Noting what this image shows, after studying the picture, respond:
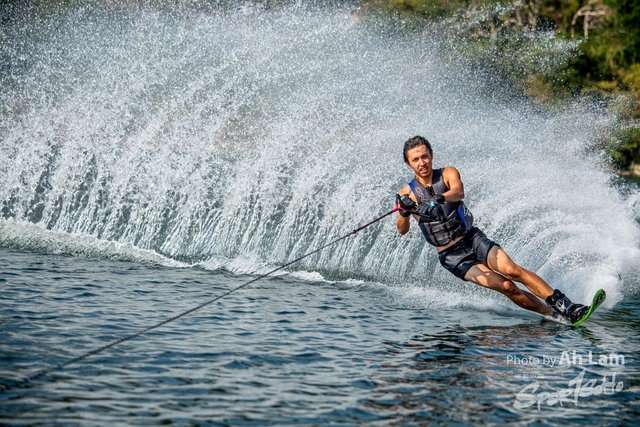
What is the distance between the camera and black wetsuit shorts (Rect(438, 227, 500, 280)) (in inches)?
271

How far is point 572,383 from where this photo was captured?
505cm

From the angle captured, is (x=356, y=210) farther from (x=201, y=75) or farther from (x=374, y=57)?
(x=374, y=57)

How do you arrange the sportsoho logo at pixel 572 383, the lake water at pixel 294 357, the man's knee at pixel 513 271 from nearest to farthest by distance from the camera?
the lake water at pixel 294 357
the sportsoho logo at pixel 572 383
the man's knee at pixel 513 271

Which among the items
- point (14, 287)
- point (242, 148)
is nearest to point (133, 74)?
point (242, 148)

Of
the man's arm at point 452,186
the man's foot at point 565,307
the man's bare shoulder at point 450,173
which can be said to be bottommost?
the man's foot at point 565,307

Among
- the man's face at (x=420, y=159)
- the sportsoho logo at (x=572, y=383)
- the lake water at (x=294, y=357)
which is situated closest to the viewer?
the lake water at (x=294, y=357)

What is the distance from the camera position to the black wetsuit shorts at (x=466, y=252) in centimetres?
689

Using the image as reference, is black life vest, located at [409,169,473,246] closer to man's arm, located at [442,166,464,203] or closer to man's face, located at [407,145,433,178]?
man's arm, located at [442,166,464,203]

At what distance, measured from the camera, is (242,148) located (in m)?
10.9

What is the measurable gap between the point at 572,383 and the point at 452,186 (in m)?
2.22

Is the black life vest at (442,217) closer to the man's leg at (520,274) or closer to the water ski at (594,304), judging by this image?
the man's leg at (520,274)

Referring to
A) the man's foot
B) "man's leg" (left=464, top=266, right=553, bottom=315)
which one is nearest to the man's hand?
"man's leg" (left=464, top=266, right=553, bottom=315)

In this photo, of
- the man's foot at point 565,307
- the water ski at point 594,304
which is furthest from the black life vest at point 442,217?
the water ski at point 594,304

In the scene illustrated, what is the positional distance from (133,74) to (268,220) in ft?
11.0
